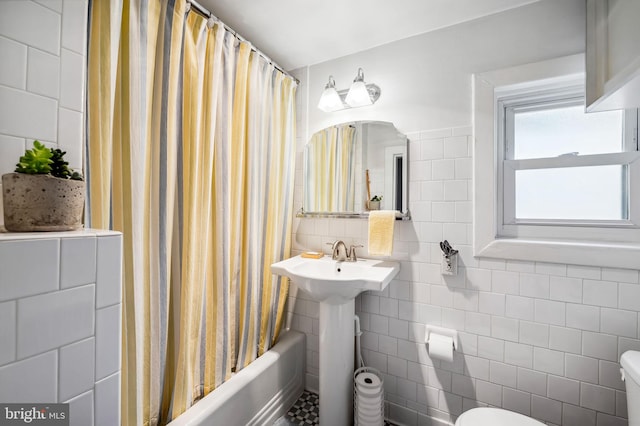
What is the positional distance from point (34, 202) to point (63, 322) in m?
0.26

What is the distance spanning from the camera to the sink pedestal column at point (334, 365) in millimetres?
1457

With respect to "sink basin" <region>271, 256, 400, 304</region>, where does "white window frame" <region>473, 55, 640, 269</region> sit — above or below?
above

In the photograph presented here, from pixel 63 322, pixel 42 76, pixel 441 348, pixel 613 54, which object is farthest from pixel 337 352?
pixel 613 54

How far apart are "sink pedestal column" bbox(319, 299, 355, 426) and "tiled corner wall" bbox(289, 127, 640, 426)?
290mm

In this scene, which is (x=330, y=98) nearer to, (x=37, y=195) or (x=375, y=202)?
(x=375, y=202)

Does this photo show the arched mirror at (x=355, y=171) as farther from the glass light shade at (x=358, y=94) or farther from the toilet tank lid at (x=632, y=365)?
the toilet tank lid at (x=632, y=365)

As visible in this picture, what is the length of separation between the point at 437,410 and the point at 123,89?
83.8 inches

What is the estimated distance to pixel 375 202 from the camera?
1692mm

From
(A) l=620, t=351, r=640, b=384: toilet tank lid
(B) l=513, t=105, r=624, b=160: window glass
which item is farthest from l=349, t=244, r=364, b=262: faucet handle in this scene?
(A) l=620, t=351, r=640, b=384: toilet tank lid

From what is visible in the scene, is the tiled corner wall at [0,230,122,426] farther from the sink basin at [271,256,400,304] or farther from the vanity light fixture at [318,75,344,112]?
the vanity light fixture at [318,75,344,112]

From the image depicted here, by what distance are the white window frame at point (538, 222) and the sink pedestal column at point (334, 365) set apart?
0.81 metres

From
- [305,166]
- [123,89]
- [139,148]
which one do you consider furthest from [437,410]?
[123,89]

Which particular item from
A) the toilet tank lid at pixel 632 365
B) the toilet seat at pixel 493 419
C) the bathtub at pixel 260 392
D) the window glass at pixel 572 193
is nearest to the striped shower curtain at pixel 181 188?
the bathtub at pixel 260 392

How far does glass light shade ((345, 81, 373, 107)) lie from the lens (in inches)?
63.6
